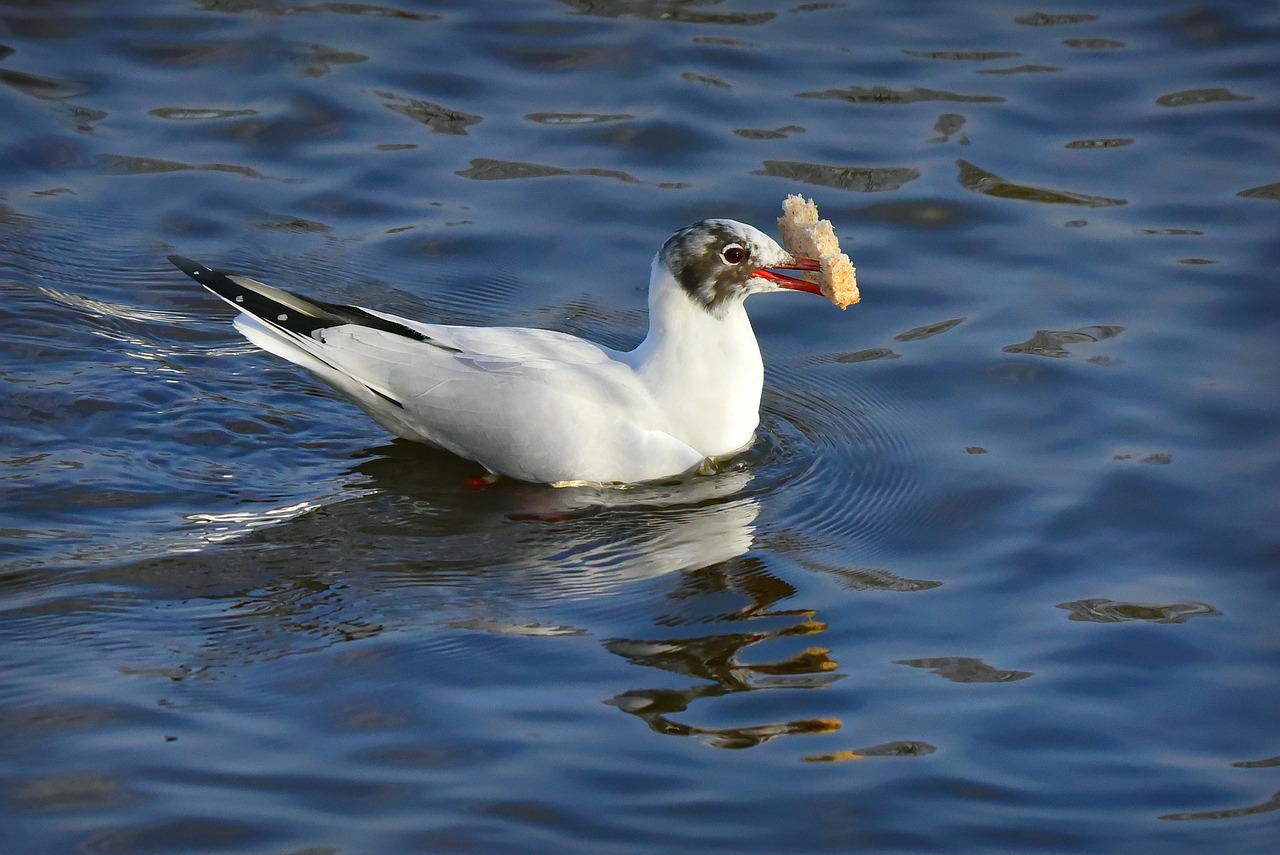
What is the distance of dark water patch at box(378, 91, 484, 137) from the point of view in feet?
32.7

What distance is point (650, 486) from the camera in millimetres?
→ 6758

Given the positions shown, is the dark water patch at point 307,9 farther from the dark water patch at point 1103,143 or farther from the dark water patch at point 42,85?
the dark water patch at point 1103,143

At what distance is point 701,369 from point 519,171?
298cm

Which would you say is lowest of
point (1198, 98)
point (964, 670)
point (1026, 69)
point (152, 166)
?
point (964, 670)

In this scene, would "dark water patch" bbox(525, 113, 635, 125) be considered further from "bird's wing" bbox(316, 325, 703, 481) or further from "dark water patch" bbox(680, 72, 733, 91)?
"bird's wing" bbox(316, 325, 703, 481)

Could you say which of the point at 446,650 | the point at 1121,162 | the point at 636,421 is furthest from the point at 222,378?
the point at 1121,162

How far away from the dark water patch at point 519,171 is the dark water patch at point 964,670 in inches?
182

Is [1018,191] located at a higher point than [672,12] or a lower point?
lower

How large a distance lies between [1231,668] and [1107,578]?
65 cm

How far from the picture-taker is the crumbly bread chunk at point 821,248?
690cm

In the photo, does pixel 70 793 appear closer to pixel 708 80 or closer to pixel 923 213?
pixel 923 213

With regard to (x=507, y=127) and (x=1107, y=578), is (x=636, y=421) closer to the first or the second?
(x=1107, y=578)

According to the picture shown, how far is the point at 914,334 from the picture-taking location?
8008mm

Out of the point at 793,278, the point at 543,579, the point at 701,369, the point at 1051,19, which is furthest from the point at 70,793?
the point at 1051,19
